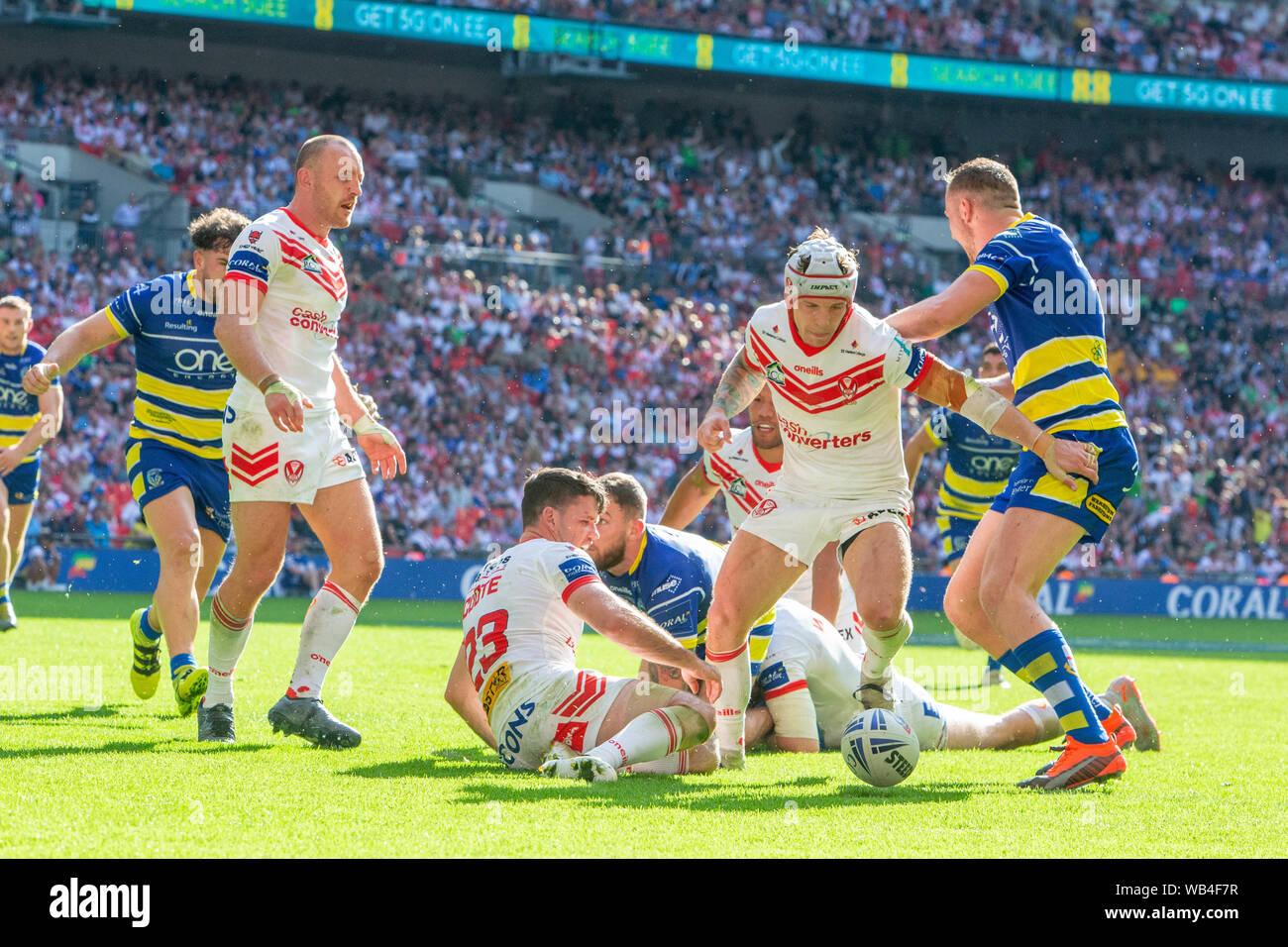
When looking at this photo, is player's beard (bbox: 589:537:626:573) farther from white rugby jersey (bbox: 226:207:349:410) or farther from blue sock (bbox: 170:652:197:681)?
blue sock (bbox: 170:652:197:681)

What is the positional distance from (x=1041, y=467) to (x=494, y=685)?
2422mm

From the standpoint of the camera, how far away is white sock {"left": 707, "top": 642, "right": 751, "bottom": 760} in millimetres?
6051

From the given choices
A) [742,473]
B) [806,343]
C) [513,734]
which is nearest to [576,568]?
[513,734]

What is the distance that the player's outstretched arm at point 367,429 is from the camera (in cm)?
683

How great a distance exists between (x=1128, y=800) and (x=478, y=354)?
2045cm

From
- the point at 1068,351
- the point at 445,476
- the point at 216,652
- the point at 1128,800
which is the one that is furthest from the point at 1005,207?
the point at 445,476

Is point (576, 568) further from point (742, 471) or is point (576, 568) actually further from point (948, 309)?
point (742, 471)

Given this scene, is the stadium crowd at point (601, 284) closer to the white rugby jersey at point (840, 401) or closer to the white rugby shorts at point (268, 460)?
the white rugby shorts at point (268, 460)

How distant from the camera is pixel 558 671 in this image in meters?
5.70

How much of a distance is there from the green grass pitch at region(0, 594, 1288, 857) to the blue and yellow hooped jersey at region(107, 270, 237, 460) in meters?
1.49

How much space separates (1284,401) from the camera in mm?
28828

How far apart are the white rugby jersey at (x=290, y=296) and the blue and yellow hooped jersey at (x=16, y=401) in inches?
274

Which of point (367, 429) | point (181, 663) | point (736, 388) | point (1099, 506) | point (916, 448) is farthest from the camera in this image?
point (916, 448)

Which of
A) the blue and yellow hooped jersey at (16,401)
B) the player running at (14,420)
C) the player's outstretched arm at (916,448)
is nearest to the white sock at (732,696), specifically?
the player's outstretched arm at (916,448)
